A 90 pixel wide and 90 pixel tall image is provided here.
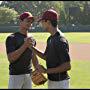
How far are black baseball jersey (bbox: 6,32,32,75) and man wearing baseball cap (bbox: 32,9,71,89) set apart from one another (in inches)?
31.3

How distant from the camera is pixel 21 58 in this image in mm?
6332

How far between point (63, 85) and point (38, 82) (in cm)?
57

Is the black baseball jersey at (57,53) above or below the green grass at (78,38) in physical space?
above

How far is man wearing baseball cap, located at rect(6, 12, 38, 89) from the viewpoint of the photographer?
623cm

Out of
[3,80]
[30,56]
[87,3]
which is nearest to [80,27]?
[87,3]

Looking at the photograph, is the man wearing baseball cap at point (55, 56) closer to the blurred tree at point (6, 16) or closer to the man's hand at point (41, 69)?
the man's hand at point (41, 69)

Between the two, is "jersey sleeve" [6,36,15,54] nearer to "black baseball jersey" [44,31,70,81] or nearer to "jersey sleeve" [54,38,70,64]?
"black baseball jersey" [44,31,70,81]

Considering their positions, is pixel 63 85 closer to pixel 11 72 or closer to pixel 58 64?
pixel 58 64

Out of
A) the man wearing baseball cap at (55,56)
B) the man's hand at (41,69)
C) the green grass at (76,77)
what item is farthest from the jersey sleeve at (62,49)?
the green grass at (76,77)

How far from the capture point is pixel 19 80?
6379 millimetres

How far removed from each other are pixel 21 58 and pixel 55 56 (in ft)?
3.22

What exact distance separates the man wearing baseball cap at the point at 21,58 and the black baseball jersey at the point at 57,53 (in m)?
0.72

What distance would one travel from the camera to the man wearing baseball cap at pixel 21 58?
6.23m

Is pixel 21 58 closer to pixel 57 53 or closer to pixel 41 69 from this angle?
pixel 41 69
